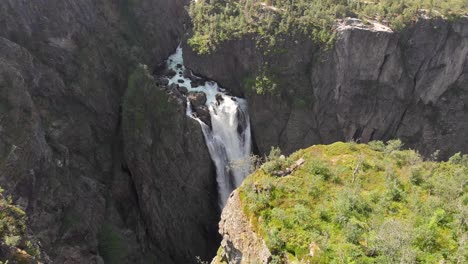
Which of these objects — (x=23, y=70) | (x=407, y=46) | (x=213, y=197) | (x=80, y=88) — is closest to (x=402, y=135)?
(x=407, y=46)

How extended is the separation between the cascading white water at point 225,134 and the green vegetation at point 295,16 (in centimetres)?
714

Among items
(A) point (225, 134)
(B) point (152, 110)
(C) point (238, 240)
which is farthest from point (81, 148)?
(C) point (238, 240)

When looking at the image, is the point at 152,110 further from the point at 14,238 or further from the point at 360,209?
the point at 360,209

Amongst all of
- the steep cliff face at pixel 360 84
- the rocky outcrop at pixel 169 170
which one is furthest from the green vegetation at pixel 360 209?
the steep cliff face at pixel 360 84

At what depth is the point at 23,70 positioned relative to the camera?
34.0 metres

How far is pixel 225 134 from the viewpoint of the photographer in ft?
151

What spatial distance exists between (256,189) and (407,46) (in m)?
39.3

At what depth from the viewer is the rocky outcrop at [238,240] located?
19.0 m

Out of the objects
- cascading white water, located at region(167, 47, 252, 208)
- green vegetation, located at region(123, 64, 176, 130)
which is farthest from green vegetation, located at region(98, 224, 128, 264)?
cascading white water, located at region(167, 47, 252, 208)

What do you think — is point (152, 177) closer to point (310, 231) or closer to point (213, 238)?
point (213, 238)

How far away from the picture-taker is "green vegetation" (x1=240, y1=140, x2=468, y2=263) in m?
17.8

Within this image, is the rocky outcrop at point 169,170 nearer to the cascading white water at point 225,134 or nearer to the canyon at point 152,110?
the canyon at point 152,110

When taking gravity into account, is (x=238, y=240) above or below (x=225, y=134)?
above

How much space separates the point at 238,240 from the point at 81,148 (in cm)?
2399
